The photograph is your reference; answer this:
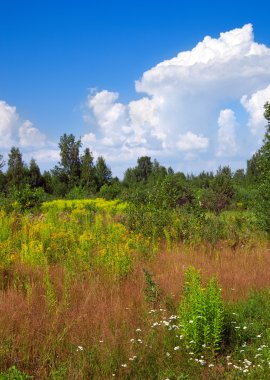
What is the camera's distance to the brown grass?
4270 mm

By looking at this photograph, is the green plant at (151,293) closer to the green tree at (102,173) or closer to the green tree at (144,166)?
the green tree at (102,173)

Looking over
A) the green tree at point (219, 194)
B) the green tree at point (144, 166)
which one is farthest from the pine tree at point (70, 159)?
the green tree at point (144, 166)

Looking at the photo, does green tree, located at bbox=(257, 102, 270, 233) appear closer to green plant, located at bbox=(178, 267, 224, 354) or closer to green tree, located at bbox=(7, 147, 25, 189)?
green plant, located at bbox=(178, 267, 224, 354)

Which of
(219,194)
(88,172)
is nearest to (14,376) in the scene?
(219,194)

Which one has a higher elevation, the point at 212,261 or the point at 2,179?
the point at 2,179

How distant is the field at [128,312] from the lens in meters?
4.09

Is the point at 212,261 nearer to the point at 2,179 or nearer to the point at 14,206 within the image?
the point at 14,206

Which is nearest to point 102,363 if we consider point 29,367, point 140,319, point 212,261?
point 29,367

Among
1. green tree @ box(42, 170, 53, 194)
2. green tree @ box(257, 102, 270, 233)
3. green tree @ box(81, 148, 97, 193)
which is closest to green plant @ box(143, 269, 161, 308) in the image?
green tree @ box(257, 102, 270, 233)

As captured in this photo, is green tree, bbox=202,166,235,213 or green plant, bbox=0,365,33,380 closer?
green plant, bbox=0,365,33,380

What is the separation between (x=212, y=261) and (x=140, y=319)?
10.0 ft

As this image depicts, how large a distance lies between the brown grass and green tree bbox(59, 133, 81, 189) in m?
27.8

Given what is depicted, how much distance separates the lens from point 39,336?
4.45 meters

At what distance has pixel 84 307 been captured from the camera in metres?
5.16
